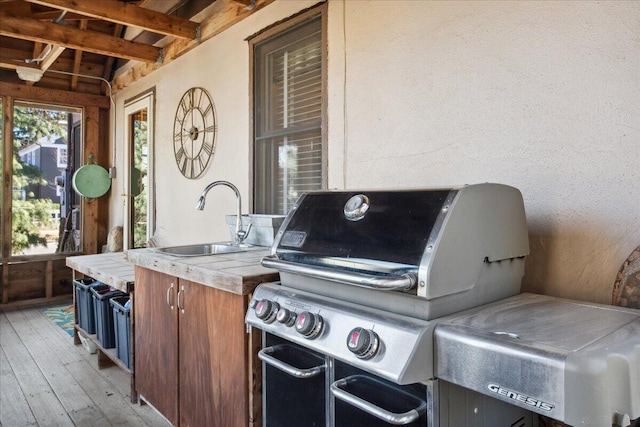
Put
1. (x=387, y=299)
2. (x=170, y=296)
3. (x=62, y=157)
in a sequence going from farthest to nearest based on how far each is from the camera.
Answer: (x=62, y=157) < (x=170, y=296) < (x=387, y=299)

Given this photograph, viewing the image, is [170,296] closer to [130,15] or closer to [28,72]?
[130,15]

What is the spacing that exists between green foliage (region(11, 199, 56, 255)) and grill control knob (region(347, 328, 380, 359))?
210 inches

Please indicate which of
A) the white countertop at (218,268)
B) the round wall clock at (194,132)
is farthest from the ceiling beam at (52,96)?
the white countertop at (218,268)

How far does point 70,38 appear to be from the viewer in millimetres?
3604

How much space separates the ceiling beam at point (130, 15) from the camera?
2949 mm

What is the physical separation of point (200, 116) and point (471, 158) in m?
2.49

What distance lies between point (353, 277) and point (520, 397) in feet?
1.58

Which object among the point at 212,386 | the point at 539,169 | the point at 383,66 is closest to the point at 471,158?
the point at 539,169

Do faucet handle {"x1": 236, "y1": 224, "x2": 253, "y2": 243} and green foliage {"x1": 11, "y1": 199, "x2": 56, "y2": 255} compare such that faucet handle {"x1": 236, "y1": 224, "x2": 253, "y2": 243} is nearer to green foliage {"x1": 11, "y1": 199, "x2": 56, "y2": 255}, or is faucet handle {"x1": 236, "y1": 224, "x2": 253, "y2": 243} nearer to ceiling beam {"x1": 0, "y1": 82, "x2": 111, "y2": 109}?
green foliage {"x1": 11, "y1": 199, "x2": 56, "y2": 255}

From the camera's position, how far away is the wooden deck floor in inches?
94.7

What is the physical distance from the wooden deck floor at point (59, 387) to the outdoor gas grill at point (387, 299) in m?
1.44

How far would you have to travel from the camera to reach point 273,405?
5.09 feet

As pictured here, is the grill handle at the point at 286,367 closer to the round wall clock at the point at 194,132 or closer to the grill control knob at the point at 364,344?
the grill control knob at the point at 364,344

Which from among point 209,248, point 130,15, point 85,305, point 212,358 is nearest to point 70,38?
point 130,15
